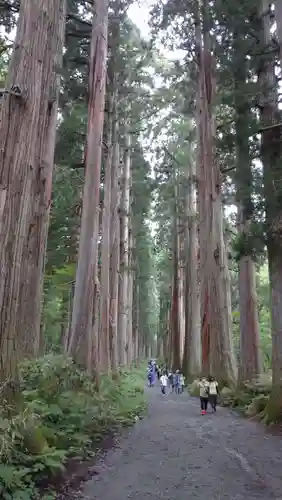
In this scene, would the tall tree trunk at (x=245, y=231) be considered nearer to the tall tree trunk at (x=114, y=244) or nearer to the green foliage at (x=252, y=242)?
the green foliage at (x=252, y=242)

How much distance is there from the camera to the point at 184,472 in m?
6.55

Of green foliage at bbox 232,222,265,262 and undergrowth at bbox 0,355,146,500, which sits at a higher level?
green foliage at bbox 232,222,265,262

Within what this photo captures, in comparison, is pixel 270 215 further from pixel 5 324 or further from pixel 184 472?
pixel 5 324

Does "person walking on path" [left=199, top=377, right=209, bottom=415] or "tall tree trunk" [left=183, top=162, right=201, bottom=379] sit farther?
"tall tree trunk" [left=183, top=162, right=201, bottom=379]

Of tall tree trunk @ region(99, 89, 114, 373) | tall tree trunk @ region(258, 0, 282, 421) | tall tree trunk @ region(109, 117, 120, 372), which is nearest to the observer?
tall tree trunk @ region(258, 0, 282, 421)

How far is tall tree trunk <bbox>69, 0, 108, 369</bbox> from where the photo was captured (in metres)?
11.2

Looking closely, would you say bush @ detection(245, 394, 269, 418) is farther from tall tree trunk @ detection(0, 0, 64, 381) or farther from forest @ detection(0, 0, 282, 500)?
tall tree trunk @ detection(0, 0, 64, 381)

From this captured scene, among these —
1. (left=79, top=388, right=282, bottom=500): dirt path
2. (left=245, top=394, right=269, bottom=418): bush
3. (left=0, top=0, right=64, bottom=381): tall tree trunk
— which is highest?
(left=0, top=0, right=64, bottom=381): tall tree trunk

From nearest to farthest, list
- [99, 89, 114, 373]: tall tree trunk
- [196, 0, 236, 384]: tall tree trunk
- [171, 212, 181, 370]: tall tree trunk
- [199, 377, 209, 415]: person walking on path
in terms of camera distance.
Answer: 1. [199, 377, 209, 415]: person walking on path
2. [99, 89, 114, 373]: tall tree trunk
3. [196, 0, 236, 384]: tall tree trunk
4. [171, 212, 181, 370]: tall tree trunk

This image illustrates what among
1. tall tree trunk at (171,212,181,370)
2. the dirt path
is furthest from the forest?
tall tree trunk at (171,212,181,370)

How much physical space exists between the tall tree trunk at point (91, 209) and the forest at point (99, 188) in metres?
0.04

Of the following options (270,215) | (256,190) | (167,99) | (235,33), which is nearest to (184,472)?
(270,215)

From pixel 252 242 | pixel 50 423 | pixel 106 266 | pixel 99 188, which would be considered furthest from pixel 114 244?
pixel 50 423

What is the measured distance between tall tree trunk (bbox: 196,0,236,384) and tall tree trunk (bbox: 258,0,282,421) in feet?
15.8
